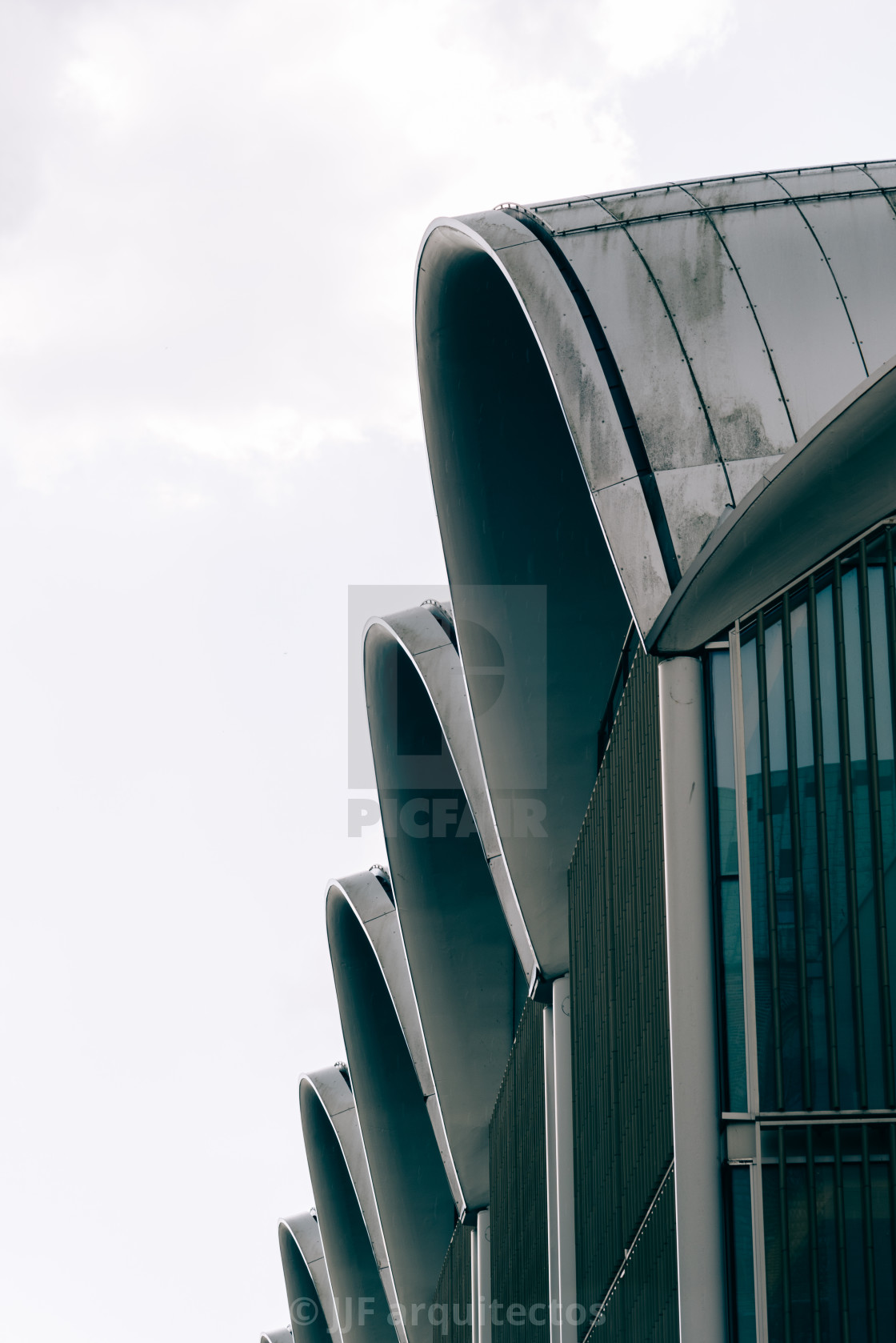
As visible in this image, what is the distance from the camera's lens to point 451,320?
1945 cm

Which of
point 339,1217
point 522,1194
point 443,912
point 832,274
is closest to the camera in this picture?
point 832,274

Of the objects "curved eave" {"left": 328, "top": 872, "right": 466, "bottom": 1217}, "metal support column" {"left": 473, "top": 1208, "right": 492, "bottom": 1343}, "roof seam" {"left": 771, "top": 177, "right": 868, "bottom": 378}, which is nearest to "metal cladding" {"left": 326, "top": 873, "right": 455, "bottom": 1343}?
"curved eave" {"left": 328, "top": 872, "right": 466, "bottom": 1217}

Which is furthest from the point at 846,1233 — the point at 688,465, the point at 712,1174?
the point at 688,465

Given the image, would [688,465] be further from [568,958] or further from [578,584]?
[568,958]

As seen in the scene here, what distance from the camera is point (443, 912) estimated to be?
3066cm

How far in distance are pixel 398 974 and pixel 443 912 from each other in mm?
3894

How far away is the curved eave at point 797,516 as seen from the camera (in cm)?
1037

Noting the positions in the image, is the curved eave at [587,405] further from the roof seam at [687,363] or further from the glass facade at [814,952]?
the glass facade at [814,952]

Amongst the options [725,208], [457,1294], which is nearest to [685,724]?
[725,208]

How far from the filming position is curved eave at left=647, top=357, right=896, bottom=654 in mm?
10367

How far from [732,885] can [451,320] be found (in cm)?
1007

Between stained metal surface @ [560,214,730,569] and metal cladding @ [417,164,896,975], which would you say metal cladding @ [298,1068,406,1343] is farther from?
stained metal surface @ [560,214,730,569]

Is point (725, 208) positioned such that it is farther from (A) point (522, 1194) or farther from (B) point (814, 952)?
(A) point (522, 1194)

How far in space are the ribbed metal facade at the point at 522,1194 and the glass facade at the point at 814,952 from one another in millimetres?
10141
